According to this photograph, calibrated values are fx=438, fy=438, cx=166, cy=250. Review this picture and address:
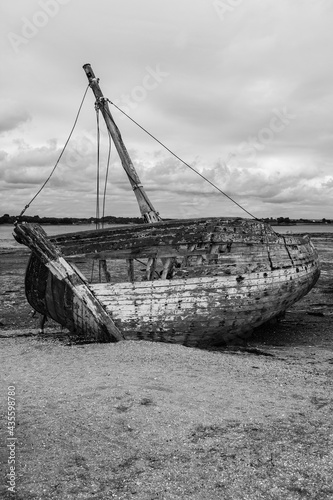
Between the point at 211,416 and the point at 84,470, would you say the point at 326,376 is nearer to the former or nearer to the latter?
the point at 211,416

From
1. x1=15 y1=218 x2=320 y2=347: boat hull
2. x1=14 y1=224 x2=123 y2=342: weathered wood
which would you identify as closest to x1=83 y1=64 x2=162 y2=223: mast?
x1=15 y1=218 x2=320 y2=347: boat hull

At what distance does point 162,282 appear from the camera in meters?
6.69

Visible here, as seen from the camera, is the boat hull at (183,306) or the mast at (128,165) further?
the mast at (128,165)

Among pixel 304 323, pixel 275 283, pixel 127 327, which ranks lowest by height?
pixel 304 323

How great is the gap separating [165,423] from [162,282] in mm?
2879

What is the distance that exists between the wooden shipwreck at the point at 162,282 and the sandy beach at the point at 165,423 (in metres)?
0.40

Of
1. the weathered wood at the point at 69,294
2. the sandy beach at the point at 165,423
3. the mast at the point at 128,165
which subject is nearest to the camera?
the sandy beach at the point at 165,423

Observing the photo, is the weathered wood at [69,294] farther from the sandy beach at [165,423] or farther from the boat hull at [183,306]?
the sandy beach at [165,423]

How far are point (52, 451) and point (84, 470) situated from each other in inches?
15.0

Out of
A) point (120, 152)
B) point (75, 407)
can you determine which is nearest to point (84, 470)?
point (75, 407)

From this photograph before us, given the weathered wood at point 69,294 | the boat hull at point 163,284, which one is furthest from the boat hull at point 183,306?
the weathered wood at point 69,294

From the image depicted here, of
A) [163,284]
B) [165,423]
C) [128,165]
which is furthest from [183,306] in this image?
[128,165]

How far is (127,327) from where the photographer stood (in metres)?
6.73

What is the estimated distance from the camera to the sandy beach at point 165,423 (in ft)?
10.4
